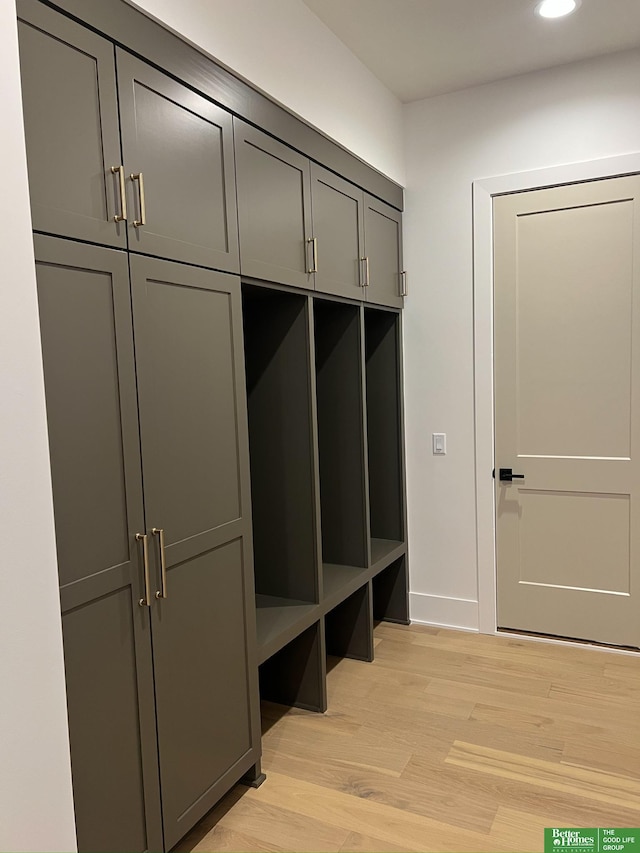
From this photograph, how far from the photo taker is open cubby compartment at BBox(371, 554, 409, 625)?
368 centimetres

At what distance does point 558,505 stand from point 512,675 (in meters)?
0.86

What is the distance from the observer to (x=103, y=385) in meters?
1.61

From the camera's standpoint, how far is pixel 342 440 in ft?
10.5

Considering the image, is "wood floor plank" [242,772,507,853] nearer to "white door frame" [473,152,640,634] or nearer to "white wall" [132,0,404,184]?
"white door frame" [473,152,640,634]

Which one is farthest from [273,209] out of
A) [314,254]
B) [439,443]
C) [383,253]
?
[439,443]

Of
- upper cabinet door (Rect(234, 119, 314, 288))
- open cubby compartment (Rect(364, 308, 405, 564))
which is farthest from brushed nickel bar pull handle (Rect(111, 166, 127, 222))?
open cubby compartment (Rect(364, 308, 405, 564))

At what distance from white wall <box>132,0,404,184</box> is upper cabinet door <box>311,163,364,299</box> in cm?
19

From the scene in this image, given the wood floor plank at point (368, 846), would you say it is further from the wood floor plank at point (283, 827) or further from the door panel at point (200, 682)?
the door panel at point (200, 682)

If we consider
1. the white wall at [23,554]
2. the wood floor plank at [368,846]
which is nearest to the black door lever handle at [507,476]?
the wood floor plank at [368,846]

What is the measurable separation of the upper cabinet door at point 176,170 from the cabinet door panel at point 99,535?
0.65ft

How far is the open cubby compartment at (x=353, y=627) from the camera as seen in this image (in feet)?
10.6

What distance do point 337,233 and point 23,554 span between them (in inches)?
79.0

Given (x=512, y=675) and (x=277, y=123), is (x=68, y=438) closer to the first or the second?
(x=277, y=123)

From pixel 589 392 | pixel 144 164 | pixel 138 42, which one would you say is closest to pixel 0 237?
pixel 144 164
